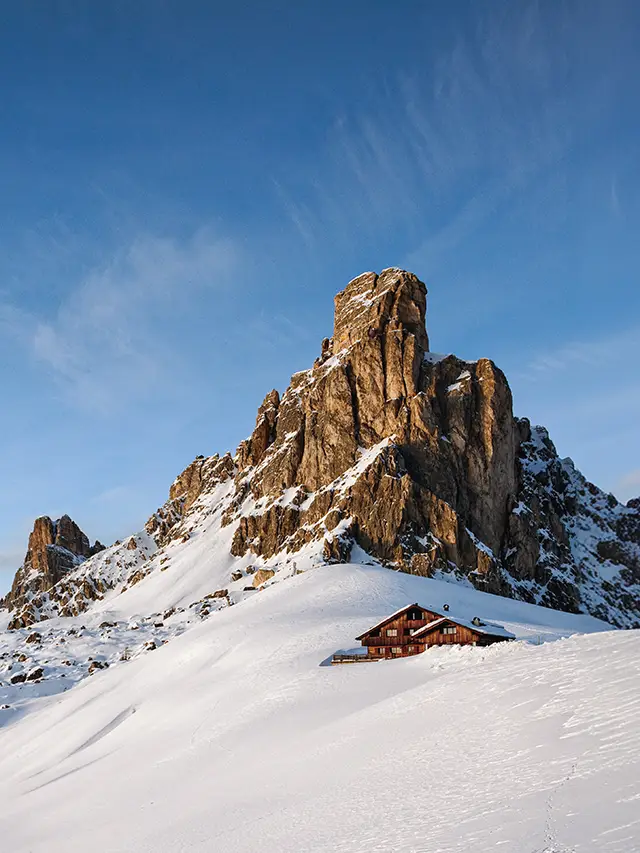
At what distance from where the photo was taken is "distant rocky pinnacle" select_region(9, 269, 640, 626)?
373 ft

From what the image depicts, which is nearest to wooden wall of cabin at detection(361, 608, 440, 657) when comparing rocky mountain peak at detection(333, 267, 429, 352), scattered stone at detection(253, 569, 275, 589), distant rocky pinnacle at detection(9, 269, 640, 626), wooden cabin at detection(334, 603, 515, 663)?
wooden cabin at detection(334, 603, 515, 663)

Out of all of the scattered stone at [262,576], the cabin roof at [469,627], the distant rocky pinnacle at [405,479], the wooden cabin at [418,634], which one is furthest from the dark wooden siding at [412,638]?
the scattered stone at [262,576]

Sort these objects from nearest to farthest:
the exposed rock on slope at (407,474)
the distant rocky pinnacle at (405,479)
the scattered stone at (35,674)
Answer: the scattered stone at (35,674)
the distant rocky pinnacle at (405,479)
the exposed rock on slope at (407,474)

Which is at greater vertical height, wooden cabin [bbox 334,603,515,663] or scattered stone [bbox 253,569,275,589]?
scattered stone [bbox 253,569,275,589]

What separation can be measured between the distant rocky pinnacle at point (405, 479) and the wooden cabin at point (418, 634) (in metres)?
51.8

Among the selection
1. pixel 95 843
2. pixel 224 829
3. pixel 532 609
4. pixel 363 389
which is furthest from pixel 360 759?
pixel 363 389

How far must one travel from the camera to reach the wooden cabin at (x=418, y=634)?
50031 mm

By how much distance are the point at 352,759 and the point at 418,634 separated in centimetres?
3163

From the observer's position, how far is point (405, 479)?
116375 millimetres

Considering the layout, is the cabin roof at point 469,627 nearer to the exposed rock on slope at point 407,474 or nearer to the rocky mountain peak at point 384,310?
the exposed rock on slope at point 407,474

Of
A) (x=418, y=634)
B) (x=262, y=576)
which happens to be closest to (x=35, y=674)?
(x=262, y=576)

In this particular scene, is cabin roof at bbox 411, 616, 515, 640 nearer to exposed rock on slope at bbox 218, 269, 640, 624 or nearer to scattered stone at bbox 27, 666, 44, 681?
scattered stone at bbox 27, 666, 44, 681

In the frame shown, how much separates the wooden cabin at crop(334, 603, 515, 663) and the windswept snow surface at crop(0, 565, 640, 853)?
Answer: 4638mm

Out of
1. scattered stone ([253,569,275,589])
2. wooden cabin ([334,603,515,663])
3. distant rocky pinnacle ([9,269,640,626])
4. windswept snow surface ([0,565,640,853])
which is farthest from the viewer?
scattered stone ([253,569,275,589])
